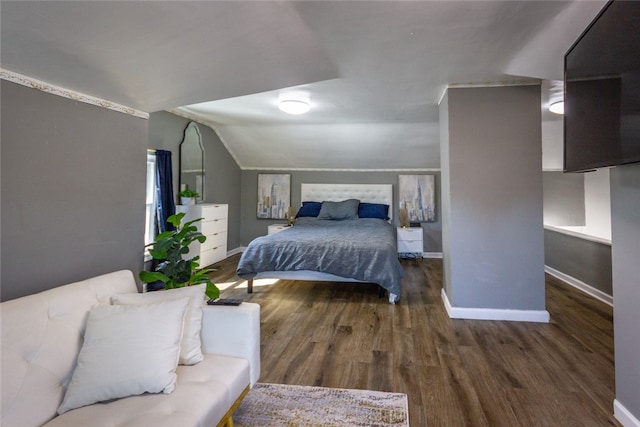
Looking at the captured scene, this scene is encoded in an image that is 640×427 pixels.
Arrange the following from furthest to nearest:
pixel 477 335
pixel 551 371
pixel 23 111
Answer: pixel 477 335 → pixel 551 371 → pixel 23 111

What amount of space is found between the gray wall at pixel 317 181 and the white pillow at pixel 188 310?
16.5 feet

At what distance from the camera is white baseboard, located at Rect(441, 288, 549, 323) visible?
3.01m

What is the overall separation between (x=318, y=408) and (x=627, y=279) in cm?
178

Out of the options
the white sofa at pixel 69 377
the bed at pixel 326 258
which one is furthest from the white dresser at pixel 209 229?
the white sofa at pixel 69 377

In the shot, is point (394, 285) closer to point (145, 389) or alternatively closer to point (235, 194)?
point (145, 389)

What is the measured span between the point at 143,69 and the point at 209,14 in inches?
21.2

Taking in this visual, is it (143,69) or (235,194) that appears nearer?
(143,69)

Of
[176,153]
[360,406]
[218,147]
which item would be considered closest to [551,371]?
[360,406]

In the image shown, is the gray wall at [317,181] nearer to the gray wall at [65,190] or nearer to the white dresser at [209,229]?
the white dresser at [209,229]

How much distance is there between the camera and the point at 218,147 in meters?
5.81

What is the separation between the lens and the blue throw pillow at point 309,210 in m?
6.12

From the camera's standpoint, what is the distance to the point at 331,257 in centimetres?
364

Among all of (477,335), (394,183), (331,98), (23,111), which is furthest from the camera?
(394,183)

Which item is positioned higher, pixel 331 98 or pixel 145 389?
pixel 331 98
